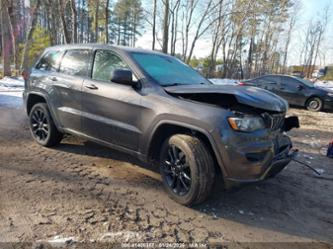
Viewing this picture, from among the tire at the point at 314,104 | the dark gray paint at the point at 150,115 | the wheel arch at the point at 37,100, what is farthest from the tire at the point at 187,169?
the tire at the point at 314,104

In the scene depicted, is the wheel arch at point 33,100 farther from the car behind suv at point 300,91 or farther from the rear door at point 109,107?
the car behind suv at point 300,91

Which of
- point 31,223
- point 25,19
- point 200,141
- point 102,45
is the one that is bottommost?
point 31,223

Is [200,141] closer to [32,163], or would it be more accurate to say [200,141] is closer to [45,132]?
[32,163]

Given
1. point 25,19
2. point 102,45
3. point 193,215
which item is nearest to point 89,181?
point 193,215

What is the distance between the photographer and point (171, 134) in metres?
3.67

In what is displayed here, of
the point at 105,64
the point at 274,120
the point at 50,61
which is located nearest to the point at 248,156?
the point at 274,120

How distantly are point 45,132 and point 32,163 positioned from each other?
2.83ft

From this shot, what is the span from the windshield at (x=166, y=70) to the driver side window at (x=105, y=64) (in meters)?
0.27

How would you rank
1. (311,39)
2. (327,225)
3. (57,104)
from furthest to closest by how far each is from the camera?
(311,39) < (57,104) < (327,225)

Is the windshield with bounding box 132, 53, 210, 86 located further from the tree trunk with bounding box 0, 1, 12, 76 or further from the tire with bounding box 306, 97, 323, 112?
the tree trunk with bounding box 0, 1, 12, 76

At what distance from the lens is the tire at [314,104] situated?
38.9 ft

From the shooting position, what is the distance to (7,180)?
3.85 meters

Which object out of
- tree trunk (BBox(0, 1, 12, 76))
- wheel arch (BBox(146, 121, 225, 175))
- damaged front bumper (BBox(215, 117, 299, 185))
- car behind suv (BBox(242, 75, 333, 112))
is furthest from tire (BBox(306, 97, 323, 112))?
tree trunk (BBox(0, 1, 12, 76))

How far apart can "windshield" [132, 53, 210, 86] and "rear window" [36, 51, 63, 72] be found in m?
1.64
